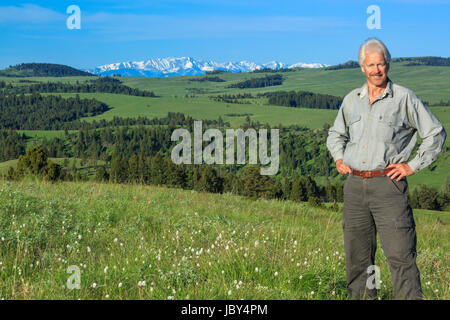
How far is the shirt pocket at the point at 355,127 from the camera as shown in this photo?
5272 millimetres

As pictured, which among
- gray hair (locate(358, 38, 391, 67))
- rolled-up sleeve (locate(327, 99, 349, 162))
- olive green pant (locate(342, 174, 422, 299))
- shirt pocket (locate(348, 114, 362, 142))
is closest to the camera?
olive green pant (locate(342, 174, 422, 299))

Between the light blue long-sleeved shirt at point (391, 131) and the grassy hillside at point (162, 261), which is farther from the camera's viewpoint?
the grassy hillside at point (162, 261)

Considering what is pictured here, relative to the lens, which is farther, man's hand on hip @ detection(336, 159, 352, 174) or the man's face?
man's hand on hip @ detection(336, 159, 352, 174)

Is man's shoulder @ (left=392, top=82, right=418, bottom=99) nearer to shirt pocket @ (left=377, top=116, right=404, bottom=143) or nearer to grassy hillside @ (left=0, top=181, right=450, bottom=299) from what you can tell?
shirt pocket @ (left=377, top=116, right=404, bottom=143)

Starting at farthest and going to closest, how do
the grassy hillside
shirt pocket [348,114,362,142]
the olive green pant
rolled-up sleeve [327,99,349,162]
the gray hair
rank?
rolled-up sleeve [327,99,349,162] < shirt pocket [348,114,362,142] < the grassy hillside < the gray hair < the olive green pant

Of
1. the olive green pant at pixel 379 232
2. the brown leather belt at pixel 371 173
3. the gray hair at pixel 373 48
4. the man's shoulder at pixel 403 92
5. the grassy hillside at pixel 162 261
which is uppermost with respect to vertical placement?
the gray hair at pixel 373 48

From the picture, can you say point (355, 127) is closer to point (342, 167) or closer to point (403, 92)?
point (342, 167)

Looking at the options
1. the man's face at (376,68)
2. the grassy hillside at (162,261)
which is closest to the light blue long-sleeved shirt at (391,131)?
the man's face at (376,68)

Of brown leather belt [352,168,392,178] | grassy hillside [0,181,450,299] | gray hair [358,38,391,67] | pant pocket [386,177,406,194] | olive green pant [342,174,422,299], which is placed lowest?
grassy hillside [0,181,450,299]

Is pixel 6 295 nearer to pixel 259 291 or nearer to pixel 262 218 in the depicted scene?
pixel 259 291

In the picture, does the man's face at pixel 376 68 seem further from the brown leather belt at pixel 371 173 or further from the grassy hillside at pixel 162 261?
the grassy hillside at pixel 162 261

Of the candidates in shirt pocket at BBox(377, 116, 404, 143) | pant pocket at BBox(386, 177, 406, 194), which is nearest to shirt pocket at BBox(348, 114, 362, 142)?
shirt pocket at BBox(377, 116, 404, 143)

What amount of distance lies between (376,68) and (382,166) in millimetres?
1126

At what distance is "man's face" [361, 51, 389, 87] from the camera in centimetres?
495
